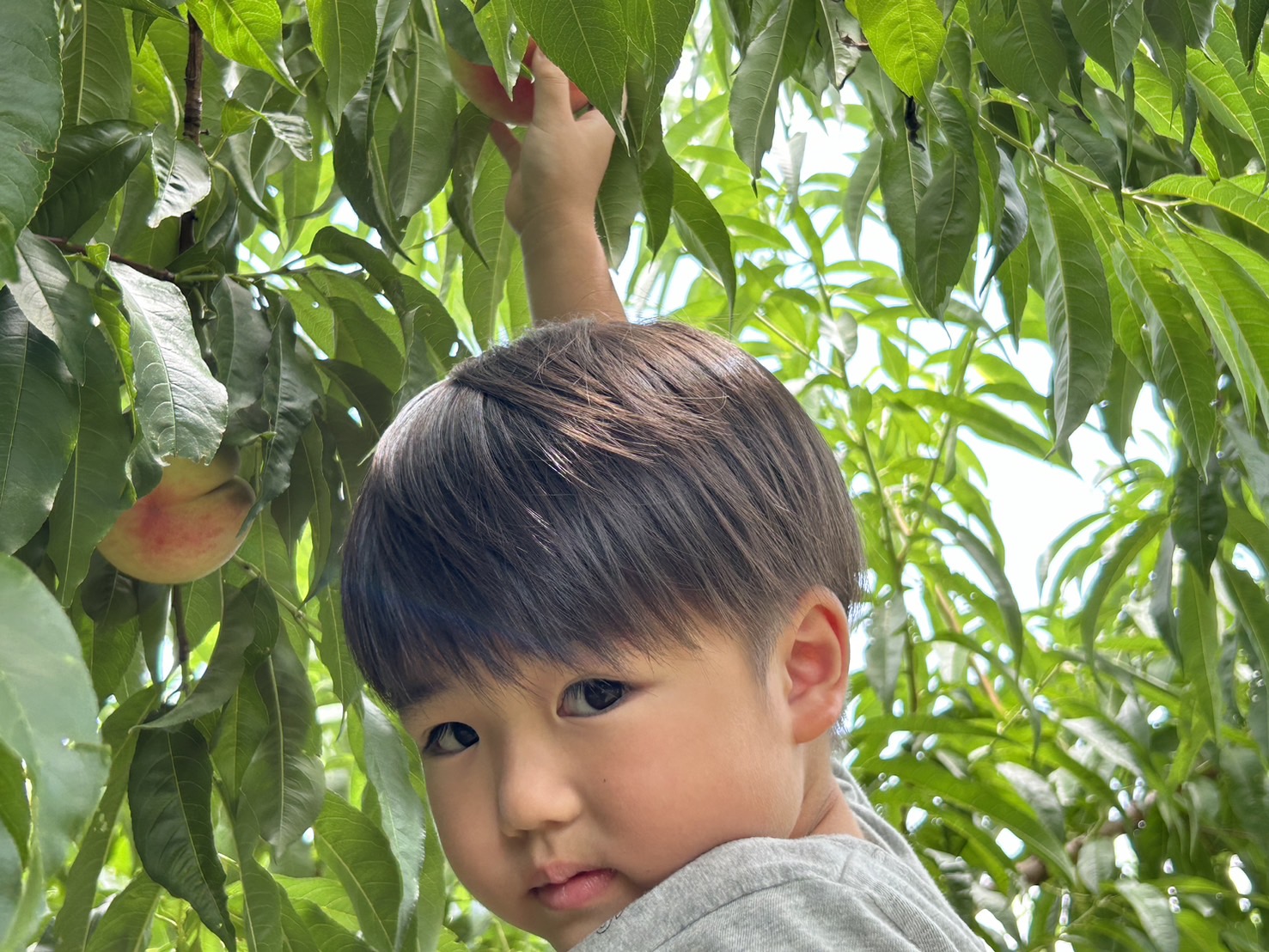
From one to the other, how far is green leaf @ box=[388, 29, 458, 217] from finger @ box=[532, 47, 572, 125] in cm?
9

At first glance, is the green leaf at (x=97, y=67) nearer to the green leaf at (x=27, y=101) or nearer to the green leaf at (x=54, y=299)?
the green leaf at (x=54, y=299)

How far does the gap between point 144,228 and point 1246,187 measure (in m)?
0.67

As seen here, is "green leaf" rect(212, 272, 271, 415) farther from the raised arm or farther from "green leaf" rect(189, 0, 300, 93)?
the raised arm

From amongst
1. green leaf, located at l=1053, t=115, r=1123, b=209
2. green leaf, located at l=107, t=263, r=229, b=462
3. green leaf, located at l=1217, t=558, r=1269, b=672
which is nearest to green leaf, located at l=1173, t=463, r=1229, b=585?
green leaf, located at l=1217, t=558, r=1269, b=672

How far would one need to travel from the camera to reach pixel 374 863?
0.87 m

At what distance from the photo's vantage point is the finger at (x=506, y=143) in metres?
0.93

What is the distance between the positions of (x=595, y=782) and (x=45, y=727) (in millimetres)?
305

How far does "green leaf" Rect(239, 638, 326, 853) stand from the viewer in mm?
741

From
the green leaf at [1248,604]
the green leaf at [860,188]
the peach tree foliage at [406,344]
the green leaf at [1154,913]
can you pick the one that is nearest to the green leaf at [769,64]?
the peach tree foliage at [406,344]

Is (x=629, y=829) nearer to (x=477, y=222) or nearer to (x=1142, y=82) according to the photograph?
(x=477, y=222)

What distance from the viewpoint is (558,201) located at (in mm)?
888

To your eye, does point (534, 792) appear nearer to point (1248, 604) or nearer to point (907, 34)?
point (907, 34)

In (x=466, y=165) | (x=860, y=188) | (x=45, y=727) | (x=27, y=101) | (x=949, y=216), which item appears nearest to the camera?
(x=45, y=727)

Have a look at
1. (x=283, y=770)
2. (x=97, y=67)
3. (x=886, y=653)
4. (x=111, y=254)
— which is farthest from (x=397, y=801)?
(x=886, y=653)
